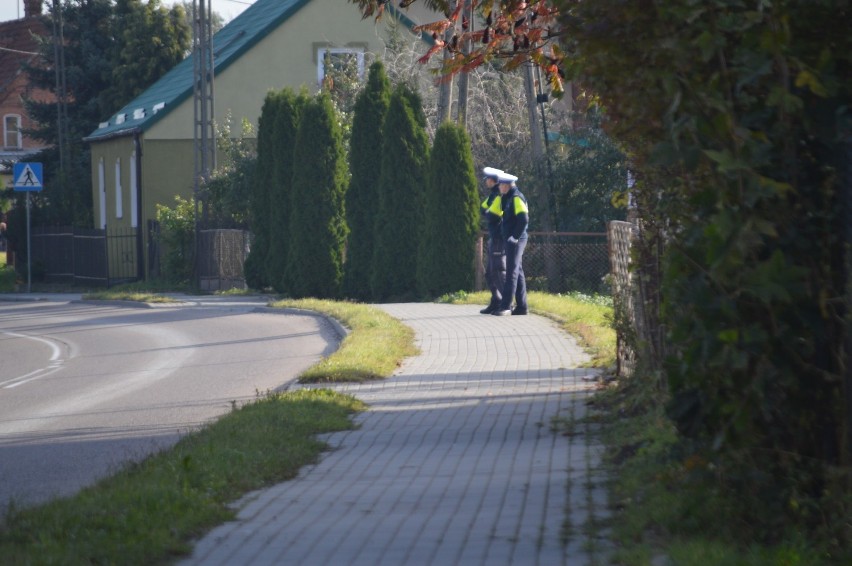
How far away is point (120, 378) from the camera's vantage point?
1362 cm

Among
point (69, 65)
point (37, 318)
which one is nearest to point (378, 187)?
point (37, 318)


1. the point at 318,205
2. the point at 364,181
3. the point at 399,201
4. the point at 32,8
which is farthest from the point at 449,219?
the point at 32,8

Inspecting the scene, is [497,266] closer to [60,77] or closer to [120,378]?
[120,378]

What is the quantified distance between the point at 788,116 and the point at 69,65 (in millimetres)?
47585

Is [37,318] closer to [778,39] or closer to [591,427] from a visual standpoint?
[591,427]

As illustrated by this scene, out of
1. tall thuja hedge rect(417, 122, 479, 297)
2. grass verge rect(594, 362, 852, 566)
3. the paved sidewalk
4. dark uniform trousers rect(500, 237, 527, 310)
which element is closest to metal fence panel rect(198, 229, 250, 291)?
tall thuja hedge rect(417, 122, 479, 297)

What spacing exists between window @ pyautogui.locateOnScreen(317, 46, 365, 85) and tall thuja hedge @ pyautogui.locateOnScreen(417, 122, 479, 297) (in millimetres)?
9844

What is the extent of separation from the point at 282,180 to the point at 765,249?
79.9 feet

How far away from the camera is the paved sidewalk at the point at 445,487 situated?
5406mm

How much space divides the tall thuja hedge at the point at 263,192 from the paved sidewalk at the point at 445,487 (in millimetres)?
17623

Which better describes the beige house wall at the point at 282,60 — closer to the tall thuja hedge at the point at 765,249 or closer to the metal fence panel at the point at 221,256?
the metal fence panel at the point at 221,256

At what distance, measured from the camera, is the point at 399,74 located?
110 ft

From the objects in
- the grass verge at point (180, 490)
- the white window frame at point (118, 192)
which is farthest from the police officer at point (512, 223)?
the white window frame at point (118, 192)

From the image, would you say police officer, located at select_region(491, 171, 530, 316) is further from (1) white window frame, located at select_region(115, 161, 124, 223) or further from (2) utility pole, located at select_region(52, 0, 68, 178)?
(2) utility pole, located at select_region(52, 0, 68, 178)
